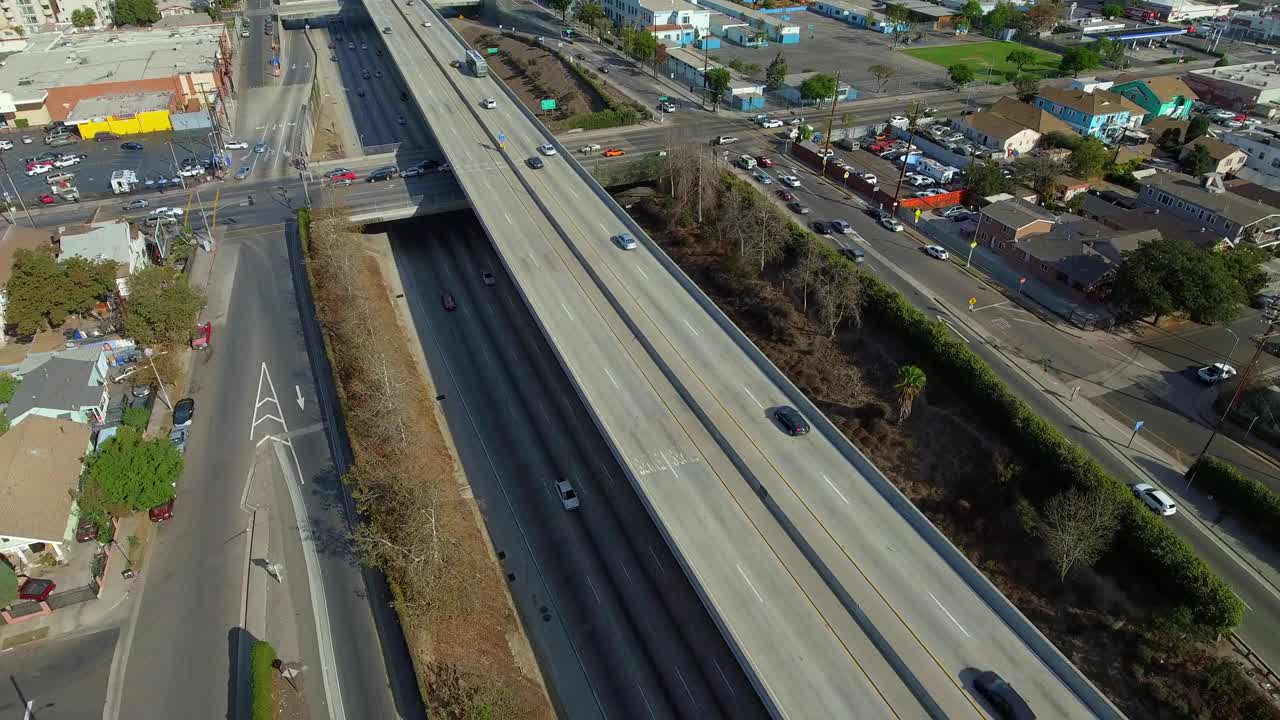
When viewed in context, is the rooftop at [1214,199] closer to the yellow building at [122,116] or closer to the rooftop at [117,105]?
the yellow building at [122,116]

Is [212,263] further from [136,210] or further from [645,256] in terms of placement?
[645,256]

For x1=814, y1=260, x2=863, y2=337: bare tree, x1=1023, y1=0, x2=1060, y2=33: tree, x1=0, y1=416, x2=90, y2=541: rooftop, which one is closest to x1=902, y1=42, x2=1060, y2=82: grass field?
x1=1023, y1=0, x2=1060, y2=33: tree

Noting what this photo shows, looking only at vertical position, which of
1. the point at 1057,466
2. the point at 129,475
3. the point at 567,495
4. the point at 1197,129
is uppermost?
the point at 1197,129

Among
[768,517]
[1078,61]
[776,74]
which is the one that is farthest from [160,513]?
[1078,61]

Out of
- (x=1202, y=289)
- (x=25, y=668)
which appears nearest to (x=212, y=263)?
(x=25, y=668)

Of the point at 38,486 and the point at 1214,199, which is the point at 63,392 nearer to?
the point at 38,486

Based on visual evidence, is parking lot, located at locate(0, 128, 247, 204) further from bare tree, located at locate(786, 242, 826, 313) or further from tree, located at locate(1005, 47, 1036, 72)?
tree, located at locate(1005, 47, 1036, 72)
